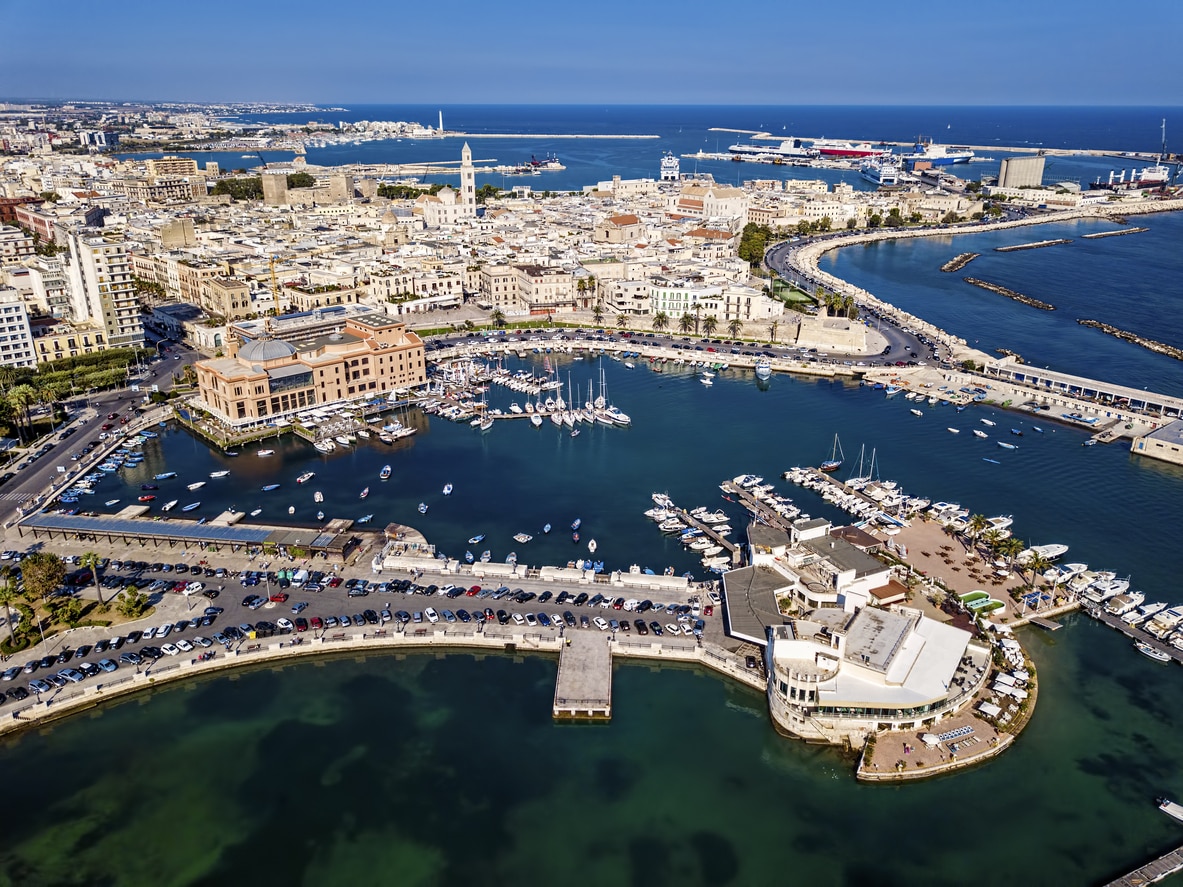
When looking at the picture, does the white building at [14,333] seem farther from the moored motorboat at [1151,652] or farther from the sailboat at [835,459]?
the moored motorboat at [1151,652]

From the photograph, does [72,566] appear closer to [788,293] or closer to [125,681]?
[125,681]

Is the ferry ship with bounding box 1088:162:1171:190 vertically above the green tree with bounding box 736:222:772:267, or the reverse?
the ferry ship with bounding box 1088:162:1171:190

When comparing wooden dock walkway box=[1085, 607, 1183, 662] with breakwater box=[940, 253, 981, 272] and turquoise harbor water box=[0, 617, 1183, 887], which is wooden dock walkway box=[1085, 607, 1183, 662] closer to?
turquoise harbor water box=[0, 617, 1183, 887]

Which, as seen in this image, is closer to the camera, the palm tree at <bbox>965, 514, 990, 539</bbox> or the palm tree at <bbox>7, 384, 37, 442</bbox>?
the palm tree at <bbox>965, 514, 990, 539</bbox>

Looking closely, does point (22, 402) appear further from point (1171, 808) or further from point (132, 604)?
point (1171, 808)

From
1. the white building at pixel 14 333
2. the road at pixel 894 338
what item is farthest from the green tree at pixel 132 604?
the road at pixel 894 338

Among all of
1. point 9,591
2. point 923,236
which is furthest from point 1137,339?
point 9,591

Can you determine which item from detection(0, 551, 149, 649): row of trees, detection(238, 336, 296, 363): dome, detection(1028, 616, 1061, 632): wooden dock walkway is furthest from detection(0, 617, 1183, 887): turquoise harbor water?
detection(238, 336, 296, 363): dome
